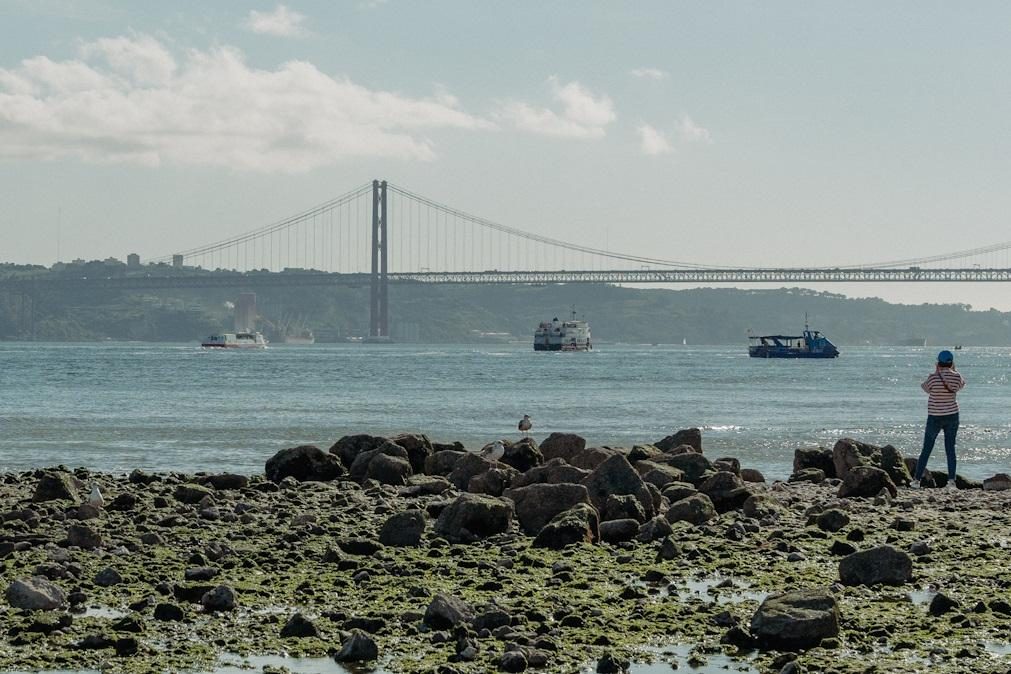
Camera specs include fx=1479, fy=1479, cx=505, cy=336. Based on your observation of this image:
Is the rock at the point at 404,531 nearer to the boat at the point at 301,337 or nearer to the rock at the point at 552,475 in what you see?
the rock at the point at 552,475

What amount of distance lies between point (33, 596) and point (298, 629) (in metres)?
1.52

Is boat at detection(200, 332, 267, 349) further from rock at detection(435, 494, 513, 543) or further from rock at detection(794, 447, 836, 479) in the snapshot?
rock at detection(435, 494, 513, 543)

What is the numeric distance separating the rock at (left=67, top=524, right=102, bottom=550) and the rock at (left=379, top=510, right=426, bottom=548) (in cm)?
186

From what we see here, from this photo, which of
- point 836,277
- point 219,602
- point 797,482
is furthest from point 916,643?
point 836,277

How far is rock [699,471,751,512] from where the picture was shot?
11.9 metres

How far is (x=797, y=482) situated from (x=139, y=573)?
826 cm

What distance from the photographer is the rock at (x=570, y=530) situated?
991cm

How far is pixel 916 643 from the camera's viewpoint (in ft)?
22.9

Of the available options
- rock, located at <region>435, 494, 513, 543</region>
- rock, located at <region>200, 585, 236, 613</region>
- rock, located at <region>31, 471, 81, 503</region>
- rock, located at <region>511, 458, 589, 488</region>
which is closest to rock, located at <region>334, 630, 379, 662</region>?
rock, located at <region>200, 585, 236, 613</region>

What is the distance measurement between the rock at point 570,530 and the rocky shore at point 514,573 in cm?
1

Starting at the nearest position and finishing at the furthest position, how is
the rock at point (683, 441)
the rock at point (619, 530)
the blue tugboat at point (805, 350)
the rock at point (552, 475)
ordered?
the rock at point (619, 530), the rock at point (552, 475), the rock at point (683, 441), the blue tugboat at point (805, 350)

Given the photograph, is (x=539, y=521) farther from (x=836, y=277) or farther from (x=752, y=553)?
(x=836, y=277)

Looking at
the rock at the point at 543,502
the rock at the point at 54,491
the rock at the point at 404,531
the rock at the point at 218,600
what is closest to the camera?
the rock at the point at 218,600

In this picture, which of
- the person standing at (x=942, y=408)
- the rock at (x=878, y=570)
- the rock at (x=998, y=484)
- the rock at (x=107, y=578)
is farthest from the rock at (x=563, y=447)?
the rock at (x=107, y=578)
